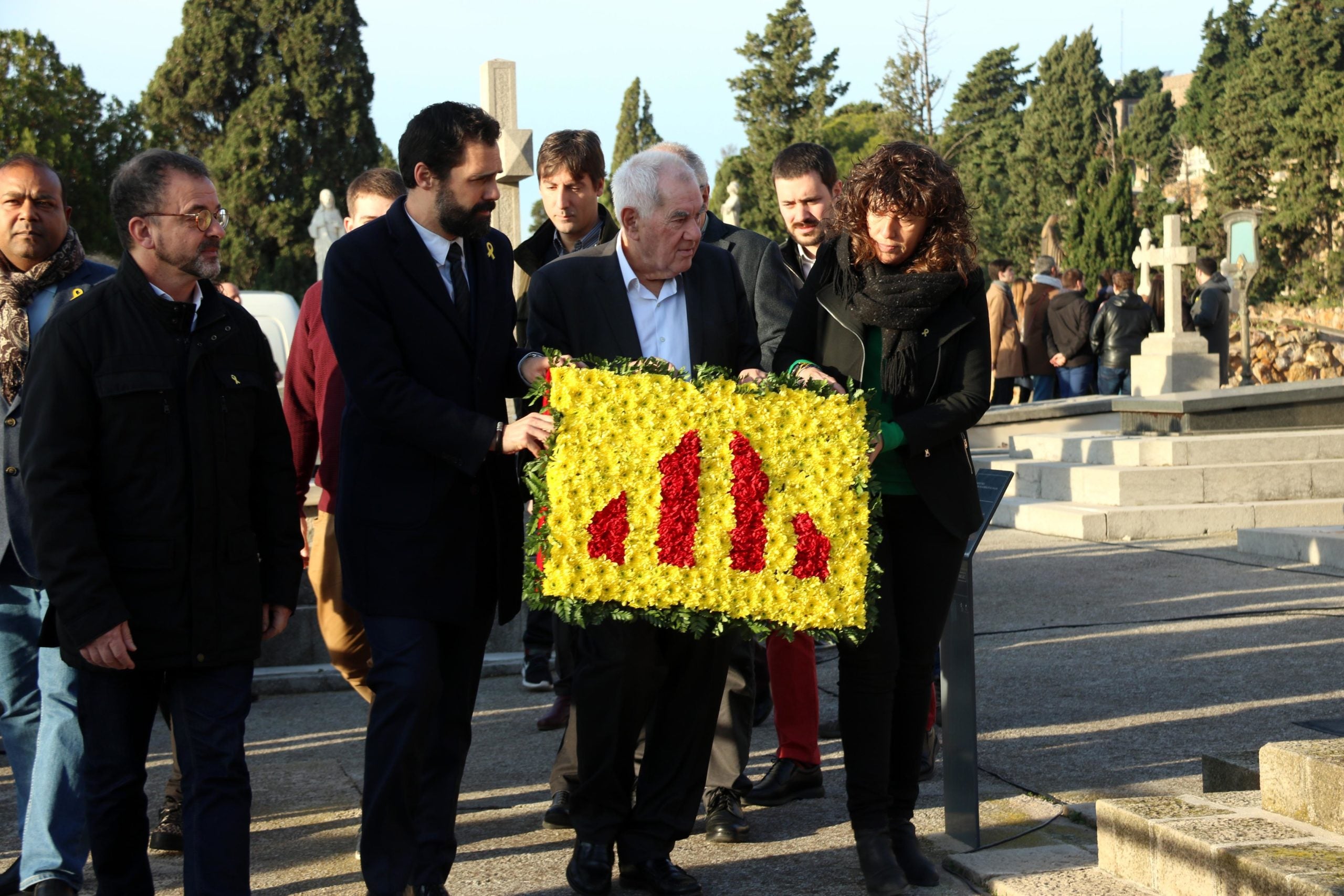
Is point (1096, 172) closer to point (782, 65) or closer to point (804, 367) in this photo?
point (782, 65)

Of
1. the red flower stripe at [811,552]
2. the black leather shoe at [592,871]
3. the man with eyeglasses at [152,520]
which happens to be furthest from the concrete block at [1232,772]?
the man with eyeglasses at [152,520]

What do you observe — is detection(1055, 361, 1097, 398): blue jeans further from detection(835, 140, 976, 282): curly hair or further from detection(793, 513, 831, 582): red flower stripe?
detection(793, 513, 831, 582): red flower stripe

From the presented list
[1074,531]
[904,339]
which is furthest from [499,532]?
[1074,531]

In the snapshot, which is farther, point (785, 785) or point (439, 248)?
point (785, 785)

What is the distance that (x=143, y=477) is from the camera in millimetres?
3514

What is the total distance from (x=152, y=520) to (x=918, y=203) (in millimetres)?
2191

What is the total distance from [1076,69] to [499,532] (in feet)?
258

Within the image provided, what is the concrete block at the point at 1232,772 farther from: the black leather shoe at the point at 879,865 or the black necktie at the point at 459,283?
the black necktie at the point at 459,283

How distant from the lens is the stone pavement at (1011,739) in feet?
14.6

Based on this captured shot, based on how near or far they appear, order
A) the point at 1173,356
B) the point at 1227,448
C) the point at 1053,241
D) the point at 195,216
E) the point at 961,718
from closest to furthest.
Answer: the point at 195,216 → the point at 961,718 → the point at 1227,448 → the point at 1173,356 → the point at 1053,241

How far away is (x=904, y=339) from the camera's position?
4.12m

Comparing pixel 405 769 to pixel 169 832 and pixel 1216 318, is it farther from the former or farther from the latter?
pixel 1216 318

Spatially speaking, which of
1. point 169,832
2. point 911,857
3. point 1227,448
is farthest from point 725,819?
point 1227,448

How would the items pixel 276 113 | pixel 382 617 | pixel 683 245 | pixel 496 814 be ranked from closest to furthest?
pixel 382 617 → pixel 683 245 → pixel 496 814 → pixel 276 113
